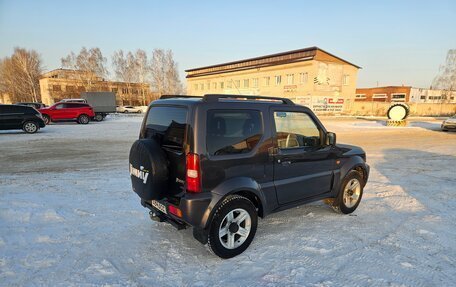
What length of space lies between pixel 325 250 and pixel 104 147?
995cm

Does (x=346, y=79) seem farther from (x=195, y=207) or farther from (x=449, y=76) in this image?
(x=195, y=207)

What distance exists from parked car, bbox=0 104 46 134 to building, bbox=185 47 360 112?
37.2 meters

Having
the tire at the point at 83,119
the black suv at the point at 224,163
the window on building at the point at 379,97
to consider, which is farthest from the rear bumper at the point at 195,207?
the window on building at the point at 379,97

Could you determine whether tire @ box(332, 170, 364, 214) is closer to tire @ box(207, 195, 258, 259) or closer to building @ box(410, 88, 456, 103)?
tire @ box(207, 195, 258, 259)

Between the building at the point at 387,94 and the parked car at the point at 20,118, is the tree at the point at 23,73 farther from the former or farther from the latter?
the building at the point at 387,94

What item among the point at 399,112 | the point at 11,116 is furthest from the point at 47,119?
the point at 399,112

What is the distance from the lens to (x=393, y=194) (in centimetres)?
538

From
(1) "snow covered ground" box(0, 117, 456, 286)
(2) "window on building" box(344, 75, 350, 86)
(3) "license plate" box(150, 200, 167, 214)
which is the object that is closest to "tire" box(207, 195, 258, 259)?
(1) "snow covered ground" box(0, 117, 456, 286)

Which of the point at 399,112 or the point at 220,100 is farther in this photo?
the point at 399,112

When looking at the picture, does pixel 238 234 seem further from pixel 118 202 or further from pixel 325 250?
pixel 118 202

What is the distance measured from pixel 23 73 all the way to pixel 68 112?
42.5 metres

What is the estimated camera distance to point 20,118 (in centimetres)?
1390

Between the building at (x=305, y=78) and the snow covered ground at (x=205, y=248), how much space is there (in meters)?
39.4

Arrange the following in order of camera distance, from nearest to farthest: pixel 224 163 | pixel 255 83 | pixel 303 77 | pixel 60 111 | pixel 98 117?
pixel 224 163 → pixel 60 111 → pixel 98 117 → pixel 303 77 → pixel 255 83
